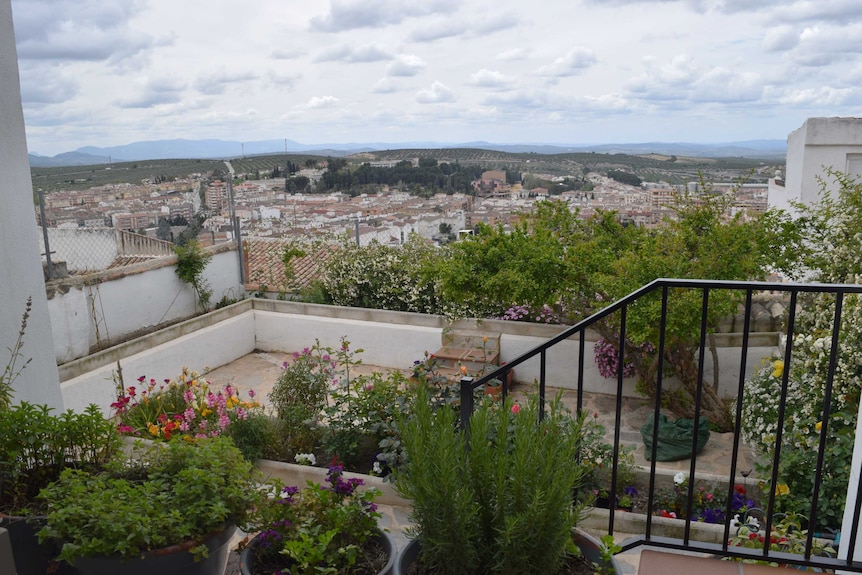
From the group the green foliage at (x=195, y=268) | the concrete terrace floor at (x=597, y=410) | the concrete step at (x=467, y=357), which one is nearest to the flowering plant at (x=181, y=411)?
the concrete terrace floor at (x=597, y=410)

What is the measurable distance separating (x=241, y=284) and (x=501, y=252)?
465cm

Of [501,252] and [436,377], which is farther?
[501,252]

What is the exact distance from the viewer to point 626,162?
11.6 m

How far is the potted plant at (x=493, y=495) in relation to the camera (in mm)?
1775

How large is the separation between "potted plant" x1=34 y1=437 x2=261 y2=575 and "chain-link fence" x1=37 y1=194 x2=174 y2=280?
18.3 feet

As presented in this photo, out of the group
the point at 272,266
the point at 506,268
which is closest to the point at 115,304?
the point at 272,266

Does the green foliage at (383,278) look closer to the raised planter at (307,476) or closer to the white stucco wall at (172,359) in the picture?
the white stucco wall at (172,359)

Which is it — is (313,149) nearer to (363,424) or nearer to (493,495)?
(363,424)

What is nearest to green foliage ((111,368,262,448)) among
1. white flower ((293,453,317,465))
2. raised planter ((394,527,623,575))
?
white flower ((293,453,317,465))

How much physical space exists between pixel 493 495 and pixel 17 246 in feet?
8.26

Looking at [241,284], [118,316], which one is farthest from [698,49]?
[118,316]

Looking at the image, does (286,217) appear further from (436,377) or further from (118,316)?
(436,377)

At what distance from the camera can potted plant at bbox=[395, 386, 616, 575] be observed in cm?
178

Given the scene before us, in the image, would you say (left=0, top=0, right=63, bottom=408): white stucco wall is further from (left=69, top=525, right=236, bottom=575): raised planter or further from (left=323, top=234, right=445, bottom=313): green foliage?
(left=323, top=234, right=445, bottom=313): green foliage
